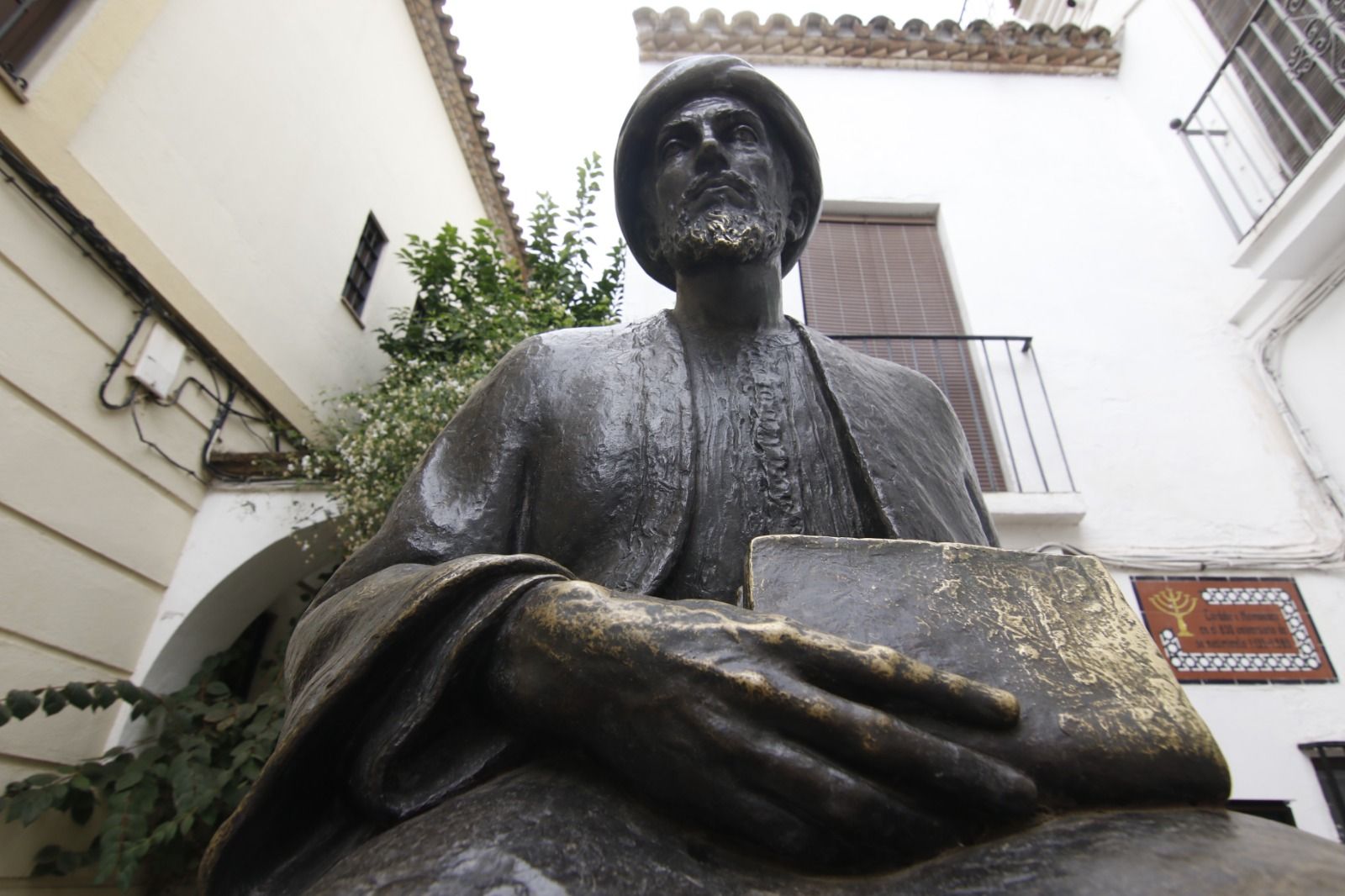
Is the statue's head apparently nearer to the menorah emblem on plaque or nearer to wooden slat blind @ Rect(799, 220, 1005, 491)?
the menorah emblem on plaque

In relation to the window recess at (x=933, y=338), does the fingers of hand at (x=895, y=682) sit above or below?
below

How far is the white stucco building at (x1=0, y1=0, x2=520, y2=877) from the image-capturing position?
3.66m

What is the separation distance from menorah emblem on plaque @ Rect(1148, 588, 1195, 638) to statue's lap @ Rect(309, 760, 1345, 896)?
4.10m

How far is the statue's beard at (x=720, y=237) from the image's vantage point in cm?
151

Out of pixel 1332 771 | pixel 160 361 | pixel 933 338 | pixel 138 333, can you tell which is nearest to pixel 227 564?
pixel 160 361

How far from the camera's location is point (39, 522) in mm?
3693

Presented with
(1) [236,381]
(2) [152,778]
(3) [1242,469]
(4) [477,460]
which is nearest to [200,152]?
(1) [236,381]

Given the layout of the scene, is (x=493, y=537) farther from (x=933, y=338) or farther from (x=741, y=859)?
(x=933, y=338)

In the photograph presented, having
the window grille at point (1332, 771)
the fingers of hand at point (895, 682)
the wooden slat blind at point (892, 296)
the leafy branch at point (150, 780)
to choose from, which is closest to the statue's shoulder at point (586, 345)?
the fingers of hand at point (895, 682)

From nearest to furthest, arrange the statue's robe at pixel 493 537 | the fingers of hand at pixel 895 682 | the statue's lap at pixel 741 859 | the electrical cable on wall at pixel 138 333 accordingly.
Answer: the statue's lap at pixel 741 859, the fingers of hand at pixel 895 682, the statue's robe at pixel 493 537, the electrical cable on wall at pixel 138 333

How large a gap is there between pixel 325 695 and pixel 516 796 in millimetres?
232

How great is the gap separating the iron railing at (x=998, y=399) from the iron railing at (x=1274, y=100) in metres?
1.65

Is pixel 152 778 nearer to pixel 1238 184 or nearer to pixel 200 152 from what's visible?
pixel 200 152

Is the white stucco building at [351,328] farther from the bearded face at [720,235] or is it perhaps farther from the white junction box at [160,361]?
the bearded face at [720,235]
